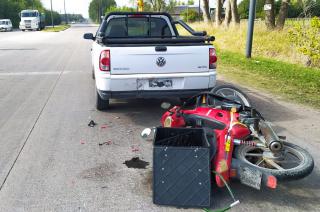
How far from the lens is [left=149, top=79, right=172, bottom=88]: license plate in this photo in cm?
590

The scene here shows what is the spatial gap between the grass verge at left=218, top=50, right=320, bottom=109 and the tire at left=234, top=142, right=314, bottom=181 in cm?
366

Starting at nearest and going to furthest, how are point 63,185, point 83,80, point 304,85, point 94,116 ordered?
point 63,185
point 94,116
point 304,85
point 83,80

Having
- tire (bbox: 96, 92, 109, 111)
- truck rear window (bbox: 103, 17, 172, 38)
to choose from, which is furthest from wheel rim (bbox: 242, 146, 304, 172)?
truck rear window (bbox: 103, 17, 172, 38)

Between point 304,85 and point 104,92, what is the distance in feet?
17.6

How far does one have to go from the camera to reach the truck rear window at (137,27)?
7.96 m

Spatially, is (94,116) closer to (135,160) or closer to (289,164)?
(135,160)

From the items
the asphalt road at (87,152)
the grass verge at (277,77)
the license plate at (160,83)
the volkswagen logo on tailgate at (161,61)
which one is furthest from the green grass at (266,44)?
the volkswagen logo on tailgate at (161,61)

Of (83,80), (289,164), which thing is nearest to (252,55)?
(83,80)

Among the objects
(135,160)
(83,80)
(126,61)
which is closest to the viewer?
(135,160)

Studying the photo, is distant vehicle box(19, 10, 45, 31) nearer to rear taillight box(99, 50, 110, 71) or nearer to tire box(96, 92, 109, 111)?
tire box(96, 92, 109, 111)

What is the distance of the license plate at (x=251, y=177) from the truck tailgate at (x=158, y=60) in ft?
8.68

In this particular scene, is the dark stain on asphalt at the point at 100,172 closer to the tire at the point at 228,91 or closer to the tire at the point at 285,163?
the tire at the point at 285,163

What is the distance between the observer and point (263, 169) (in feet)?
11.6

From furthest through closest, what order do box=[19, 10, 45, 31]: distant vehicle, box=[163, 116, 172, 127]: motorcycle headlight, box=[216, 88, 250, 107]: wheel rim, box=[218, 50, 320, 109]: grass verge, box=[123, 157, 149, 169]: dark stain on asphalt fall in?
1. box=[19, 10, 45, 31]: distant vehicle
2. box=[218, 50, 320, 109]: grass verge
3. box=[216, 88, 250, 107]: wheel rim
4. box=[163, 116, 172, 127]: motorcycle headlight
5. box=[123, 157, 149, 169]: dark stain on asphalt
